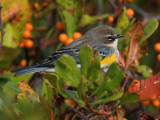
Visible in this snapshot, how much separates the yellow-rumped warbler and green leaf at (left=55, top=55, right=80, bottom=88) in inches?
71.5

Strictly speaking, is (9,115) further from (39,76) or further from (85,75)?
(39,76)

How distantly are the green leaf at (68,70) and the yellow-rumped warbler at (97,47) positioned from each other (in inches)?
71.5

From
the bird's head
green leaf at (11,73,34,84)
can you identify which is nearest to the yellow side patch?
the bird's head

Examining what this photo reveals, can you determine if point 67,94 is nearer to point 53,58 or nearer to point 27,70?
point 27,70

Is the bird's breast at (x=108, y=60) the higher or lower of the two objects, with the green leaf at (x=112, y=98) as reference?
lower

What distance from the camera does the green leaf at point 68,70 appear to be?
1.55 metres

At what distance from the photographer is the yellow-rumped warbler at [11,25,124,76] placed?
359 cm

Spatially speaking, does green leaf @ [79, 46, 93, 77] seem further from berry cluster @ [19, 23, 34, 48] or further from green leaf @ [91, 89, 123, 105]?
berry cluster @ [19, 23, 34, 48]

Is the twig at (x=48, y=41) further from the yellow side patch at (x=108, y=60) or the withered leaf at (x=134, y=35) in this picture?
the withered leaf at (x=134, y=35)

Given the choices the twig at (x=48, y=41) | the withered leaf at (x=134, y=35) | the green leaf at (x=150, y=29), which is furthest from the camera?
the twig at (x=48, y=41)

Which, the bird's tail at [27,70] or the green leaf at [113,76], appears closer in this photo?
the green leaf at [113,76]

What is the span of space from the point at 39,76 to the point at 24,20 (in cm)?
92

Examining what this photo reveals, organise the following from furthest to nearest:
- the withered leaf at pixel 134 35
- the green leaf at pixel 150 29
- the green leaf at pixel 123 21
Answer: the green leaf at pixel 123 21 → the green leaf at pixel 150 29 → the withered leaf at pixel 134 35

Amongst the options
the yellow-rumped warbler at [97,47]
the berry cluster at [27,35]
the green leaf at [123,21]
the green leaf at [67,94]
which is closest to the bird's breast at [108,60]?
the yellow-rumped warbler at [97,47]
